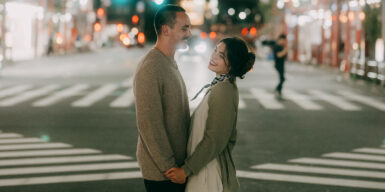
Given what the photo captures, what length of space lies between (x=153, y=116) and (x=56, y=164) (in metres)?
5.36

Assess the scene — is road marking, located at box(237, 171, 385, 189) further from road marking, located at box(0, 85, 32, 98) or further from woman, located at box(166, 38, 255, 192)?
road marking, located at box(0, 85, 32, 98)

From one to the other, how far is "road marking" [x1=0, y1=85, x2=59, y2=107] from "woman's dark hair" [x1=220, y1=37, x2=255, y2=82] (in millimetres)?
13426

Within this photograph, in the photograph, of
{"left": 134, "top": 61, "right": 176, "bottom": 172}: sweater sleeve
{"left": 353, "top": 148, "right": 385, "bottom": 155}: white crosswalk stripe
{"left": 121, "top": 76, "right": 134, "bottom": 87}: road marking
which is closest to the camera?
{"left": 134, "top": 61, "right": 176, "bottom": 172}: sweater sleeve

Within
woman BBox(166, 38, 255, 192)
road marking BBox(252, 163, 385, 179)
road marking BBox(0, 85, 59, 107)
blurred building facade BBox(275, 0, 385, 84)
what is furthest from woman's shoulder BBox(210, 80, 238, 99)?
blurred building facade BBox(275, 0, 385, 84)

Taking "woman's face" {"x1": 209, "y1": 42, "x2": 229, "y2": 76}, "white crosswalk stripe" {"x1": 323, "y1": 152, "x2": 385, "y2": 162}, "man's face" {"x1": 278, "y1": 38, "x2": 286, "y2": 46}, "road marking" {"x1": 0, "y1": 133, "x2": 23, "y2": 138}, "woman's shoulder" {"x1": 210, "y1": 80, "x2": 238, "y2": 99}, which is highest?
"woman's face" {"x1": 209, "y1": 42, "x2": 229, "y2": 76}

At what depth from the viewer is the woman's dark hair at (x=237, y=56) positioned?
369 centimetres

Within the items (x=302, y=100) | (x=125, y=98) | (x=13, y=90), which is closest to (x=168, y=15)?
(x=125, y=98)

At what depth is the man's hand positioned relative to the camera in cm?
359

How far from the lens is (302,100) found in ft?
59.1

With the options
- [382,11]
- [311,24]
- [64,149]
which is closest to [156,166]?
[64,149]

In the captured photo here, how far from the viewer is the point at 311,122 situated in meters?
13.2

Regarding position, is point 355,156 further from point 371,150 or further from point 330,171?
point 330,171

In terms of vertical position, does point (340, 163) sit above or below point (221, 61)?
below

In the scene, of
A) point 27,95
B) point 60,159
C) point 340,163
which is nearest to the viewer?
point 340,163
